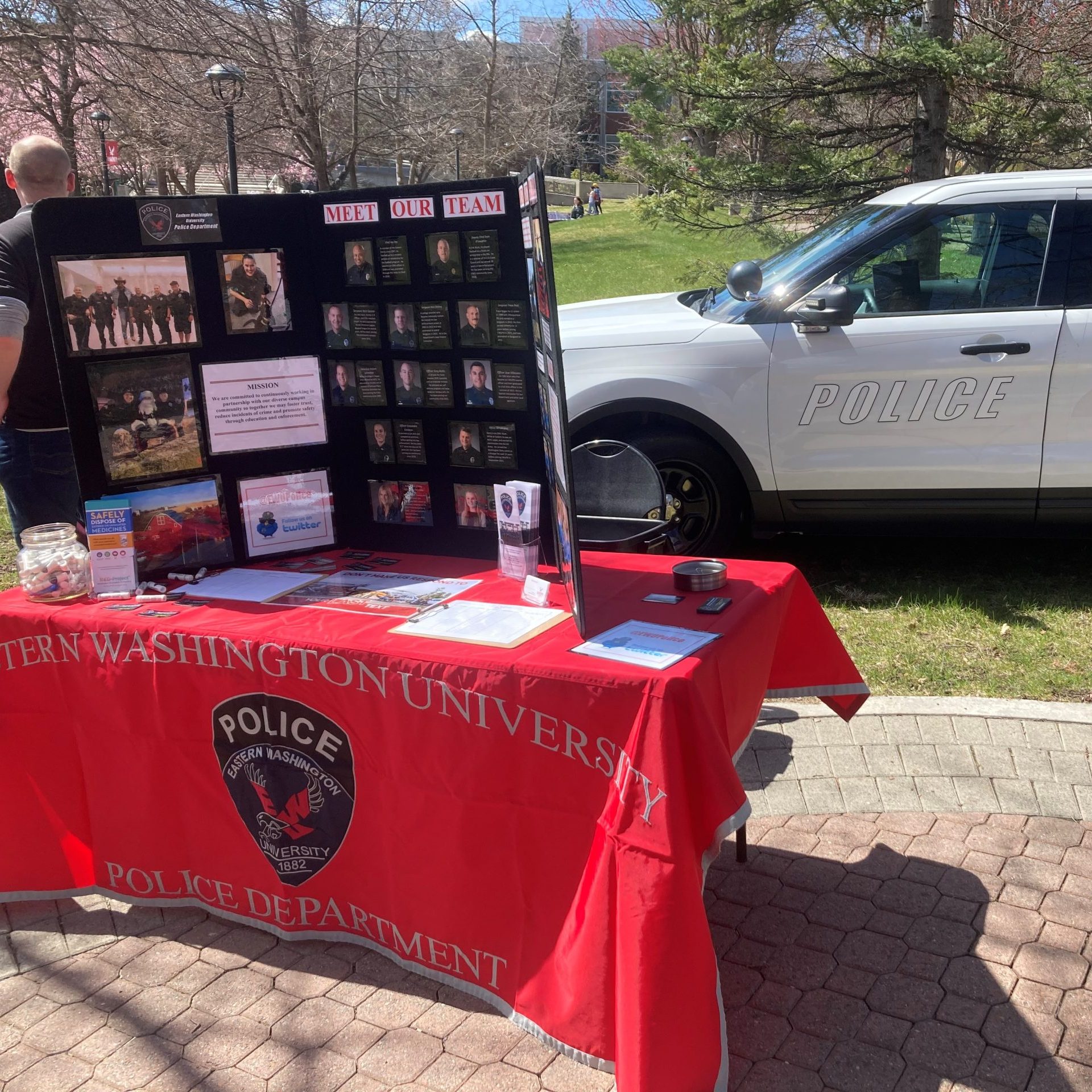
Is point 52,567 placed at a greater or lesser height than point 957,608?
greater

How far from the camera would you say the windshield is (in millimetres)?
5613

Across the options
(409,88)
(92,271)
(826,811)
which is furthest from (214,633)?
(409,88)

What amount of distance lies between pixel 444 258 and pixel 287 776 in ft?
4.97

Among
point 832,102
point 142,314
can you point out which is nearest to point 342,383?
point 142,314

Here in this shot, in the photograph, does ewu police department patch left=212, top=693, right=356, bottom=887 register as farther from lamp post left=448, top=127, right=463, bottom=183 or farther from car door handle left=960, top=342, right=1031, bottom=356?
lamp post left=448, top=127, right=463, bottom=183

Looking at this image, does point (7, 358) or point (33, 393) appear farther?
point (33, 393)

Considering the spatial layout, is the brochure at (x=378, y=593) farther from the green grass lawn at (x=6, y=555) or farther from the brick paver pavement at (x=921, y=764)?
the green grass lawn at (x=6, y=555)

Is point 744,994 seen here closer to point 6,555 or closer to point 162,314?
point 162,314

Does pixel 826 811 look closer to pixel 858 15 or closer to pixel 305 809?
pixel 305 809

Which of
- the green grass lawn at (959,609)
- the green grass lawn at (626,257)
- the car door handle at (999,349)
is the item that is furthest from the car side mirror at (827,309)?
the green grass lawn at (626,257)

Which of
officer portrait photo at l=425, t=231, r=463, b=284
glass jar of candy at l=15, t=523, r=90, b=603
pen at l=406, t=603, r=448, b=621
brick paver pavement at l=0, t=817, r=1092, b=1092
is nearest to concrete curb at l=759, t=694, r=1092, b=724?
brick paver pavement at l=0, t=817, r=1092, b=1092

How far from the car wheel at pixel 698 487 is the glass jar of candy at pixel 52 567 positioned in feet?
10.4

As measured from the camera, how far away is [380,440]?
11.3 feet

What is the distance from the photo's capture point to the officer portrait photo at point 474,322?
3158 millimetres
